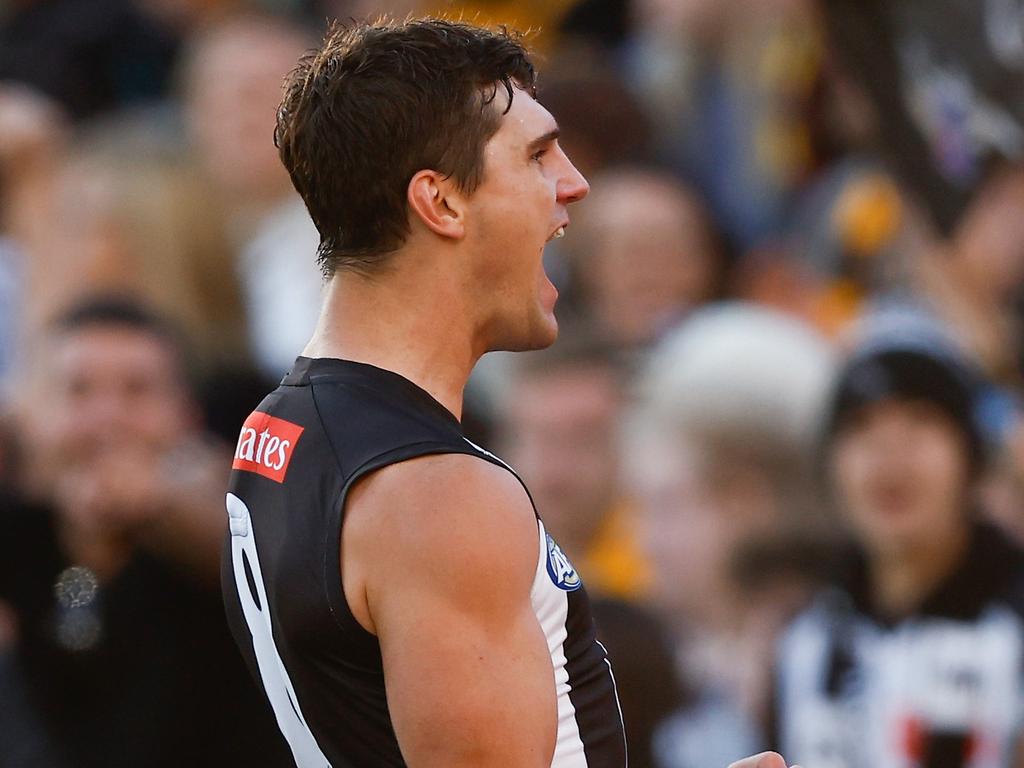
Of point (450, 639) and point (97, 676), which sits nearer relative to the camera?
point (450, 639)

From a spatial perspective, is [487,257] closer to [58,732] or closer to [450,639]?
[450,639]

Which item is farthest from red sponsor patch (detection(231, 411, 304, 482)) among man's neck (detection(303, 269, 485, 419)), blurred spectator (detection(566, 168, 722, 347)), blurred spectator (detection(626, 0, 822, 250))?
blurred spectator (detection(626, 0, 822, 250))

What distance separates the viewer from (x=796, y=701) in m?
5.34

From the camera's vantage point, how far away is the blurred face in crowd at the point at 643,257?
664cm

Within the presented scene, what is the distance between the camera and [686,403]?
18.8ft

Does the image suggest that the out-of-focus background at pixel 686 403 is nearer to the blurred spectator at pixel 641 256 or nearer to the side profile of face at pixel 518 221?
the blurred spectator at pixel 641 256

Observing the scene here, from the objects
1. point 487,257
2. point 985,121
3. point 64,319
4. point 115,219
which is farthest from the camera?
point 115,219

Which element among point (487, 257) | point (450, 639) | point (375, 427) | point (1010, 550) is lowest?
point (1010, 550)

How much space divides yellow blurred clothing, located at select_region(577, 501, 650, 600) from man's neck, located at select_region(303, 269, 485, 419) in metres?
3.03

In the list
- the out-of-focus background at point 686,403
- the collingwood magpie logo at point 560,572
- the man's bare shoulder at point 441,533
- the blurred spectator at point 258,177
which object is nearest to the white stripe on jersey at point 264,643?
the man's bare shoulder at point 441,533

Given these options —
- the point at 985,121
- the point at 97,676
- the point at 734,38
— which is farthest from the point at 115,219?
the point at 985,121

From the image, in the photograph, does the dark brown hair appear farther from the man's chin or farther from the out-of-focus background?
the out-of-focus background

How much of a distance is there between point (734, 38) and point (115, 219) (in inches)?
95.5

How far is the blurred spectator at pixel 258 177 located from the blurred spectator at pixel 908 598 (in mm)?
1880
